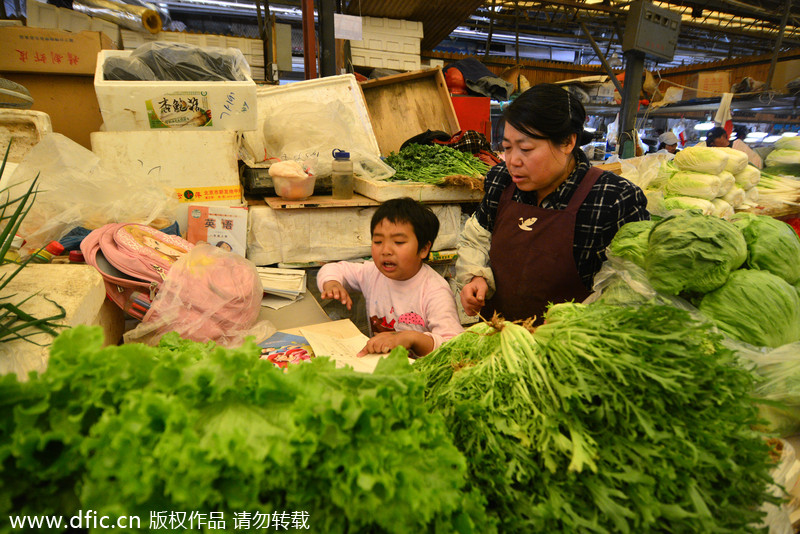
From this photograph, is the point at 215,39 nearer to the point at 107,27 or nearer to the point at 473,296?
the point at 107,27

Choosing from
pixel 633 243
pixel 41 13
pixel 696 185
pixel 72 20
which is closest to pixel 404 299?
pixel 633 243

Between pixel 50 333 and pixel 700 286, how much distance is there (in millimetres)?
2057

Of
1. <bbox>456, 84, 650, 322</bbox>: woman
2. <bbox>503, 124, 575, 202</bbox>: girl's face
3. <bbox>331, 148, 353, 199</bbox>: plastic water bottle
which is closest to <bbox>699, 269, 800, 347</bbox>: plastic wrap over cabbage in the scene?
<bbox>456, 84, 650, 322</bbox>: woman

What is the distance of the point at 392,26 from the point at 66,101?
Result: 420 cm

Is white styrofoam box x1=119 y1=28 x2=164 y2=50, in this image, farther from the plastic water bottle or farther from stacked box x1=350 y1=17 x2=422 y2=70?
the plastic water bottle

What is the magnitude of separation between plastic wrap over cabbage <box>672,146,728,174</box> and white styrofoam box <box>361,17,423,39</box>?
4.09 metres

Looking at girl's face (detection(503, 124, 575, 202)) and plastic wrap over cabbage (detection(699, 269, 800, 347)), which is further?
girl's face (detection(503, 124, 575, 202))

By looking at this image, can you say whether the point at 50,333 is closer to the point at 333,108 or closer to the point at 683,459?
the point at 683,459

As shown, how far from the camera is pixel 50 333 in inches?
50.6

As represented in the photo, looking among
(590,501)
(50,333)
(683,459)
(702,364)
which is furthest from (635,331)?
(50,333)

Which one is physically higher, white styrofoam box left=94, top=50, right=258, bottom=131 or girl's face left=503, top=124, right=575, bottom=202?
white styrofoam box left=94, top=50, right=258, bottom=131

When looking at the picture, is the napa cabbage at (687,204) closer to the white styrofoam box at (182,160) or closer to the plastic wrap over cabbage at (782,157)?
the plastic wrap over cabbage at (782,157)

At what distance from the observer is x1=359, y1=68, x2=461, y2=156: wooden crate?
17.2ft

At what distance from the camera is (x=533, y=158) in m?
2.18
